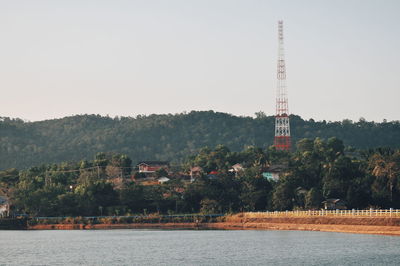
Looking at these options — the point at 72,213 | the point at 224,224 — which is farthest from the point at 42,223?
the point at 224,224

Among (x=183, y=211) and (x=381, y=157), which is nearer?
(x=381, y=157)

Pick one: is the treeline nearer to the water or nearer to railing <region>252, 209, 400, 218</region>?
railing <region>252, 209, 400, 218</region>

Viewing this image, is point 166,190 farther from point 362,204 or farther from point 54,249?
point 54,249

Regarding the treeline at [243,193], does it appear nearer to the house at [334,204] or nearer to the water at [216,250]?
the house at [334,204]

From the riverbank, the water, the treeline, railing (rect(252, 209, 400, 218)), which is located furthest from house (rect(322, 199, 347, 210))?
the water

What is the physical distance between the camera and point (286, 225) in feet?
465

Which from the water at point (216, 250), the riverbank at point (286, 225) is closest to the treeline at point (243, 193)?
the riverbank at point (286, 225)

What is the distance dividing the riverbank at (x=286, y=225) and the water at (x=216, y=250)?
3.06m

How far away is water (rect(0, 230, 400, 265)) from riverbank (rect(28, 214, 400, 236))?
306 centimetres

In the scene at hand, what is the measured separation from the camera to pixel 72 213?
183000mm

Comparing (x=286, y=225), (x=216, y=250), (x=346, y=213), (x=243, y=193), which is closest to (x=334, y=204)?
(x=286, y=225)

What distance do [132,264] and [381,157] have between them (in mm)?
85105

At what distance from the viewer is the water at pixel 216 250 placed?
283ft

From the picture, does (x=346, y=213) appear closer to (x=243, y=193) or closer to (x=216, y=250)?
(x=216, y=250)
